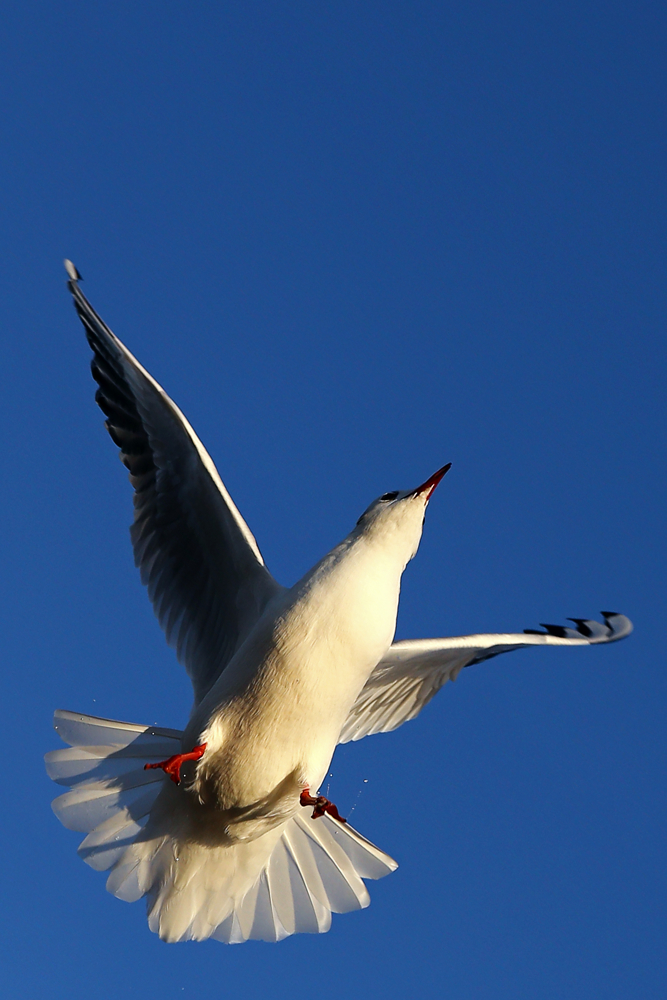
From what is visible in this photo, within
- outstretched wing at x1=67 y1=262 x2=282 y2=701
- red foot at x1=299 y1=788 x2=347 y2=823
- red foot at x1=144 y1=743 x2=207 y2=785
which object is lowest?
red foot at x1=299 y1=788 x2=347 y2=823

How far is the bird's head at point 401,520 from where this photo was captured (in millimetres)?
4855

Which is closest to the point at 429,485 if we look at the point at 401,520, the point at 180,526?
the point at 401,520

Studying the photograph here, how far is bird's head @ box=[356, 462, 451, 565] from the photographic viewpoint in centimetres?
486

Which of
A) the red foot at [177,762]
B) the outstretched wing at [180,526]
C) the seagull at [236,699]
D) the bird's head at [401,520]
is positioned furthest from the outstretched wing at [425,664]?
the red foot at [177,762]

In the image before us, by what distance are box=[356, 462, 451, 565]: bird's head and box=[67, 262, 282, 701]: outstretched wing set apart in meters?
0.54

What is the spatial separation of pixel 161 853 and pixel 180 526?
1548 mm

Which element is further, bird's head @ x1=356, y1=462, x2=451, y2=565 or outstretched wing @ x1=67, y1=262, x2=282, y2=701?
outstretched wing @ x1=67, y1=262, x2=282, y2=701

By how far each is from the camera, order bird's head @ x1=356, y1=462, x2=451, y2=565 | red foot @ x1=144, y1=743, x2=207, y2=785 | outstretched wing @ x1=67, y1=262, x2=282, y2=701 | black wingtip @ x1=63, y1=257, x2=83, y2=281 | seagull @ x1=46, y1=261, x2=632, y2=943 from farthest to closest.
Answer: black wingtip @ x1=63, y1=257, x2=83, y2=281 → outstretched wing @ x1=67, y1=262, x2=282, y2=701 → bird's head @ x1=356, y1=462, x2=451, y2=565 → seagull @ x1=46, y1=261, x2=632, y2=943 → red foot @ x1=144, y1=743, x2=207, y2=785

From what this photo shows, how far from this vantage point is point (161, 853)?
17.1 ft

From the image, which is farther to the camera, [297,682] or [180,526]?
[180,526]

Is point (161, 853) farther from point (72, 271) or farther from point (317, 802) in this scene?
point (72, 271)

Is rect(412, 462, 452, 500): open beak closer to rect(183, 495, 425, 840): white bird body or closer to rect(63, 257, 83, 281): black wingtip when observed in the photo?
rect(183, 495, 425, 840): white bird body

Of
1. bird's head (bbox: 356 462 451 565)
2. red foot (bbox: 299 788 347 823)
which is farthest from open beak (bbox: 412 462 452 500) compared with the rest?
red foot (bbox: 299 788 347 823)

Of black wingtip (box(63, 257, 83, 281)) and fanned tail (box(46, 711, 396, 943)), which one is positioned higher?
black wingtip (box(63, 257, 83, 281))
